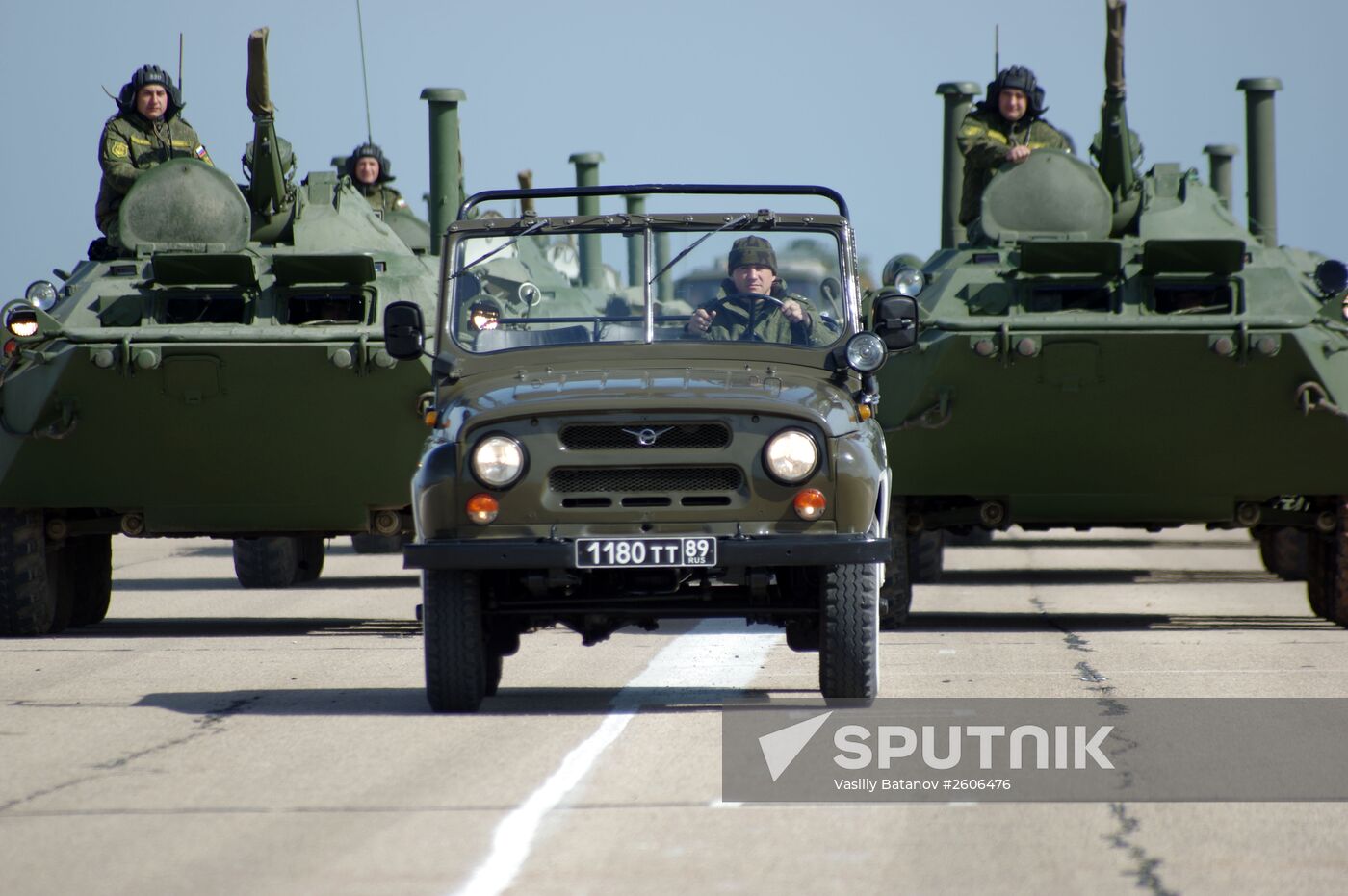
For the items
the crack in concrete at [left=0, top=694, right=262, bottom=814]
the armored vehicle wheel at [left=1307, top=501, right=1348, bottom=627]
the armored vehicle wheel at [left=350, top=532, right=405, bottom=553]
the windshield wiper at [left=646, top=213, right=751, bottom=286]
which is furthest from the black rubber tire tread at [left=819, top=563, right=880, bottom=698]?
the armored vehicle wheel at [left=350, top=532, right=405, bottom=553]

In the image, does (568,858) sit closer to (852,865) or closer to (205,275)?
(852,865)

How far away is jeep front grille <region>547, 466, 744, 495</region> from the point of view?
941 cm

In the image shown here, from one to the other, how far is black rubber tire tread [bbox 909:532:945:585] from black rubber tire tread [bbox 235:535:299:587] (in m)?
4.52

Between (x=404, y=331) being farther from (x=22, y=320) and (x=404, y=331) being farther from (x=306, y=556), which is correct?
(x=306, y=556)

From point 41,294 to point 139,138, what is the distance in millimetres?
2839

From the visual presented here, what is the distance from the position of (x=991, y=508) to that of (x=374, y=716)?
19.2ft

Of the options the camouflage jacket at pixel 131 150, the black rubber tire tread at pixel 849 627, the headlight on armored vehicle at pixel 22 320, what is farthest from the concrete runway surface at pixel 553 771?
the camouflage jacket at pixel 131 150

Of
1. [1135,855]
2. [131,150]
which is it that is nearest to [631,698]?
[1135,855]

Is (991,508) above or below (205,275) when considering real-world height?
below

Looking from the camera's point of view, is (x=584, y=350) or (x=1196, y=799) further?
(x=584, y=350)

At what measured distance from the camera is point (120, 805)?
7.46m

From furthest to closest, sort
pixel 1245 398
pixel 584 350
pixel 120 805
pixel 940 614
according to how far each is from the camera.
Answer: pixel 940 614 < pixel 1245 398 < pixel 584 350 < pixel 120 805

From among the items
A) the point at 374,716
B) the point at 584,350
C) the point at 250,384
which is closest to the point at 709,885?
the point at 374,716

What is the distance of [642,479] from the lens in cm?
941
